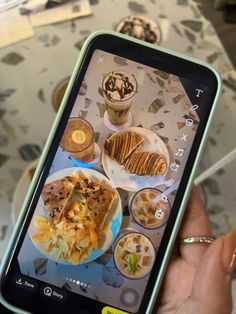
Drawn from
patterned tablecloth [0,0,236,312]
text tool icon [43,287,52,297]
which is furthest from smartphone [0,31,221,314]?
patterned tablecloth [0,0,236,312]

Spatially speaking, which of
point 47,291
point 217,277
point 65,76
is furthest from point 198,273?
point 65,76

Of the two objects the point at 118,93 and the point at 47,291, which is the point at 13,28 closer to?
the point at 118,93

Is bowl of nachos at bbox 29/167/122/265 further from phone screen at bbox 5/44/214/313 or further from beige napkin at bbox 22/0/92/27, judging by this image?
beige napkin at bbox 22/0/92/27

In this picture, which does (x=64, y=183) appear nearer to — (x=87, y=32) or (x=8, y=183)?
(x=8, y=183)

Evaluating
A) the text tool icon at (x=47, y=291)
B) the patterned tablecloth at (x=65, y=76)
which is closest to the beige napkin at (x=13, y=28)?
the patterned tablecloth at (x=65, y=76)

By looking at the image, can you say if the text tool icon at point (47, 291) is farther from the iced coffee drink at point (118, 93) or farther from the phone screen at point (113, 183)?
the iced coffee drink at point (118, 93)
